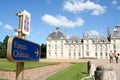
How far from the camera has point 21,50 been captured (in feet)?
16.4

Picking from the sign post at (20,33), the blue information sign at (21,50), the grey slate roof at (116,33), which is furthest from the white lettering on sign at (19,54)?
the grey slate roof at (116,33)

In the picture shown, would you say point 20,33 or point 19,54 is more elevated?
point 20,33

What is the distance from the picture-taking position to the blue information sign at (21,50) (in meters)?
4.41

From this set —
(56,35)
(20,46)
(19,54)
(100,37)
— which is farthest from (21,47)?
(56,35)

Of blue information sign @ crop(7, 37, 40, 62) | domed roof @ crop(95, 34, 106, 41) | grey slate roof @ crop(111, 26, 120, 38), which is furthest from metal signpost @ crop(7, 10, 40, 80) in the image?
domed roof @ crop(95, 34, 106, 41)

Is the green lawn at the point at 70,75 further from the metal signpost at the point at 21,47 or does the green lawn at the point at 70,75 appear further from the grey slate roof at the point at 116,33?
the grey slate roof at the point at 116,33

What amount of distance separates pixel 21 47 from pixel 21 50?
7 cm

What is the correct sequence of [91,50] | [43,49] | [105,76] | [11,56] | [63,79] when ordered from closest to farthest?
1. [11,56]
2. [105,76]
3. [63,79]
4. [91,50]
5. [43,49]

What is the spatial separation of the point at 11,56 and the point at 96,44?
307 ft

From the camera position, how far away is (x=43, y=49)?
11006 cm

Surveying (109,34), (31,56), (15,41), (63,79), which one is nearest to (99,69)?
(31,56)

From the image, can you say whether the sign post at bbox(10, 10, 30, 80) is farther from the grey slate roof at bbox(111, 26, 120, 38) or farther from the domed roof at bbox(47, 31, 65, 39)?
the domed roof at bbox(47, 31, 65, 39)

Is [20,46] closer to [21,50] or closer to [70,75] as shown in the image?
[21,50]

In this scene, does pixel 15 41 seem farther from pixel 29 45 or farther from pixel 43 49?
pixel 43 49
